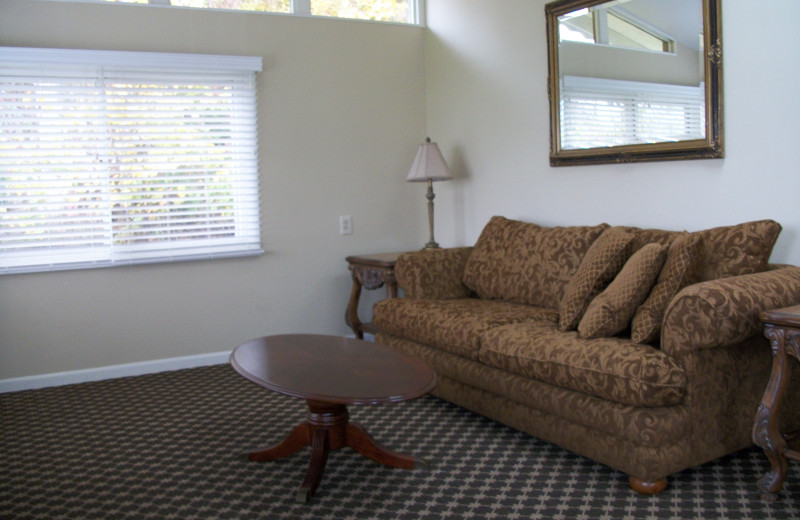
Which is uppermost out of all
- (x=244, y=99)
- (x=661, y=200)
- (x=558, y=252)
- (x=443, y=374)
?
(x=244, y=99)

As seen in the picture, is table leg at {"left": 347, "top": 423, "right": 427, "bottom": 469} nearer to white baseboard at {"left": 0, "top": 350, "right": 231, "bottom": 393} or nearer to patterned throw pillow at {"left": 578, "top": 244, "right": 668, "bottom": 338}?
patterned throw pillow at {"left": 578, "top": 244, "right": 668, "bottom": 338}

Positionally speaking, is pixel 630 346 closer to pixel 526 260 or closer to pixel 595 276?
pixel 595 276

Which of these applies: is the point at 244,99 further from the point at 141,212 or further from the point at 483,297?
the point at 483,297

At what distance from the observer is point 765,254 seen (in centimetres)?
279

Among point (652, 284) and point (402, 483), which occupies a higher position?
point (652, 284)

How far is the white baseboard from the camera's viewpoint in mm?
4129

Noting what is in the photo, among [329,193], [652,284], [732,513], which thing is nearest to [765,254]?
[652,284]

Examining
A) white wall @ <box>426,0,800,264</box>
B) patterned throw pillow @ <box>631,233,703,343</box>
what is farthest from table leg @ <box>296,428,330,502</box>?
white wall @ <box>426,0,800,264</box>

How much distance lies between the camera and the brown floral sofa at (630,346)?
2486 millimetres

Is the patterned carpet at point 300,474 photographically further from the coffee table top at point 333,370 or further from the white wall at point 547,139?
the white wall at point 547,139

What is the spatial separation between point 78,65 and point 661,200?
316cm

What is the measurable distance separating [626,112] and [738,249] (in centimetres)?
105

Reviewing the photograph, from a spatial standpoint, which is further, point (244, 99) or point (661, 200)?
point (244, 99)

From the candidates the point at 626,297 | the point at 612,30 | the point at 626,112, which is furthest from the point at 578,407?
the point at 612,30
